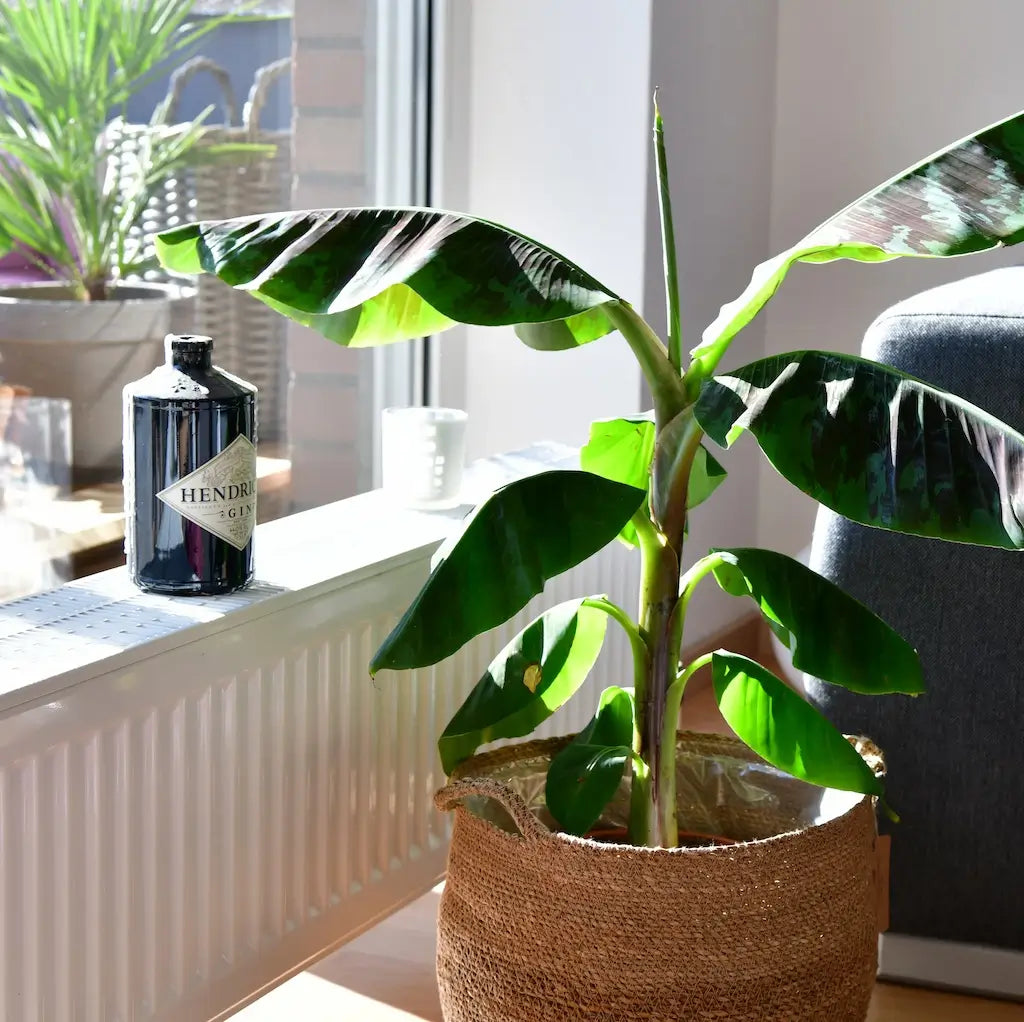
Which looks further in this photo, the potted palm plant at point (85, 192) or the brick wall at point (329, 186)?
the brick wall at point (329, 186)

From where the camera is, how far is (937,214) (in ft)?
3.51

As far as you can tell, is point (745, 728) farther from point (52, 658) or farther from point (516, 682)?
point (52, 658)

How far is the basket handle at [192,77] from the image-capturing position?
1.65 metres

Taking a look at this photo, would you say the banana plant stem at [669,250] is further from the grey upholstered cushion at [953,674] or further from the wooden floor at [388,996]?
the wooden floor at [388,996]

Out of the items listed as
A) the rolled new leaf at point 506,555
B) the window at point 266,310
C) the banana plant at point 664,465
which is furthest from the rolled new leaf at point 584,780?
the window at point 266,310

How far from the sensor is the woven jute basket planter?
1183 millimetres

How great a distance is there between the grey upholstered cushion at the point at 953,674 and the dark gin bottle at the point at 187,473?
0.61 meters

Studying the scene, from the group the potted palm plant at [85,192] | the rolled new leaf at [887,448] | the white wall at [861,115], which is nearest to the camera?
the rolled new leaf at [887,448]

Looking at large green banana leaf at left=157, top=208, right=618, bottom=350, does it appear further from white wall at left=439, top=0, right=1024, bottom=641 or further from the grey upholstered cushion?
white wall at left=439, top=0, right=1024, bottom=641

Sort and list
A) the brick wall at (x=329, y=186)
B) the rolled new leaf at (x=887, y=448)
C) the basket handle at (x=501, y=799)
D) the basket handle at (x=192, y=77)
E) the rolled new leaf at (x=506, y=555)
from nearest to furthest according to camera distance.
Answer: the rolled new leaf at (x=887, y=448)
the rolled new leaf at (x=506, y=555)
the basket handle at (x=501, y=799)
the basket handle at (x=192, y=77)
the brick wall at (x=329, y=186)

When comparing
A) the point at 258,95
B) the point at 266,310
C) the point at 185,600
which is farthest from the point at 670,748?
the point at 258,95

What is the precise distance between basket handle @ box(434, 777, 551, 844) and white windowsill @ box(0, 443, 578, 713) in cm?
25

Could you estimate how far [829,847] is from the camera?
123 cm

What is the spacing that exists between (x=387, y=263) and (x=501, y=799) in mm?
455
